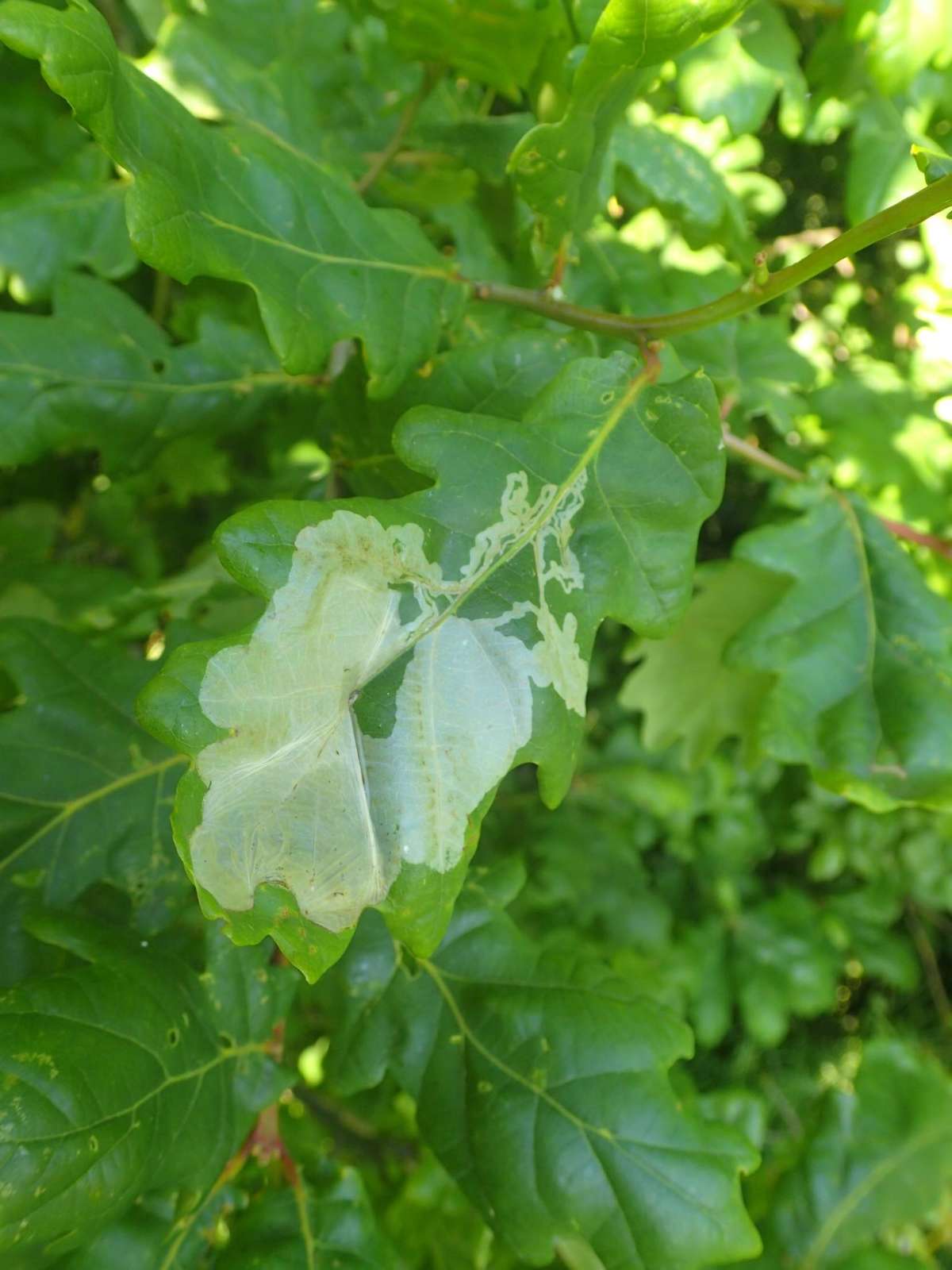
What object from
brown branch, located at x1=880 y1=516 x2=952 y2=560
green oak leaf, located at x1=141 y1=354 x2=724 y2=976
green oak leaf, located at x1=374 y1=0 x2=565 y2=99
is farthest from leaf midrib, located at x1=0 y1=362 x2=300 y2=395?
brown branch, located at x1=880 y1=516 x2=952 y2=560

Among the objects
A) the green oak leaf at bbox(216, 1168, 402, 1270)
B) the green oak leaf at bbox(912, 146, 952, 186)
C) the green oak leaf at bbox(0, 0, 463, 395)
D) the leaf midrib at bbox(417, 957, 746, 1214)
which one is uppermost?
the green oak leaf at bbox(912, 146, 952, 186)

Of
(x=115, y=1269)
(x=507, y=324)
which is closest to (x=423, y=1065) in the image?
(x=115, y=1269)

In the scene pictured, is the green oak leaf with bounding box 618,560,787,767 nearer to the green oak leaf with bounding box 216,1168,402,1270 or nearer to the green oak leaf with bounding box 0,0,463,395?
the green oak leaf with bounding box 0,0,463,395

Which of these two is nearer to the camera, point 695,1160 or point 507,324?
point 695,1160

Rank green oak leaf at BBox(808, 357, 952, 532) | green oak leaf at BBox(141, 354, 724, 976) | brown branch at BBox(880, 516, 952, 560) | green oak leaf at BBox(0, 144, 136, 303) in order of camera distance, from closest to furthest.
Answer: green oak leaf at BBox(141, 354, 724, 976) → green oak leaf at BBox(0, 144, 136, 303) → brown branch at BBox(880, 516, 952, 560) → green oak leaf at BBox(808, 357, 952, 532)

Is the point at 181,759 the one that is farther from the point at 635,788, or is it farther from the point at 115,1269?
the point at 635,788

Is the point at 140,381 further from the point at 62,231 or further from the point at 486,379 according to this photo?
the point at 486,379

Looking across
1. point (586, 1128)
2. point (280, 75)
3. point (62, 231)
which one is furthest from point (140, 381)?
point (586, 1128)
